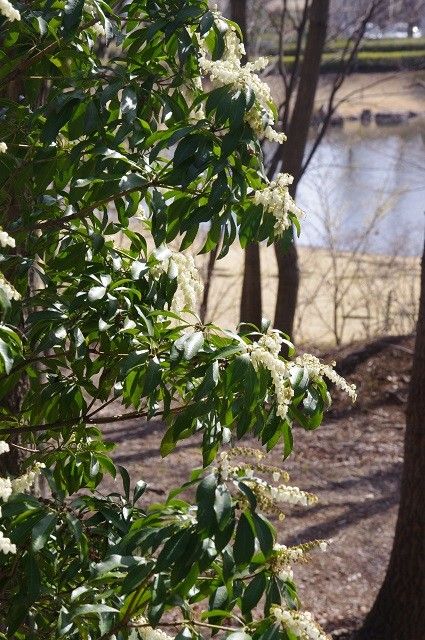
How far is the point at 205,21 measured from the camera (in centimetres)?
192

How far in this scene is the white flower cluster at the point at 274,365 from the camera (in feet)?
5.43

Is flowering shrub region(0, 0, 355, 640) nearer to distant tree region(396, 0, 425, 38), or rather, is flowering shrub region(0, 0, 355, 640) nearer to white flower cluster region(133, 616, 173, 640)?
white flower cluster region(133, 616, 173, 640)

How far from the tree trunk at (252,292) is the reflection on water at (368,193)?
1.31m

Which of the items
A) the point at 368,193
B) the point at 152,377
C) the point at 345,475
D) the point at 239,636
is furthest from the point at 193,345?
the point at 368,193

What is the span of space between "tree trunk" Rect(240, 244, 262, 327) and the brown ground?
2.75 feet

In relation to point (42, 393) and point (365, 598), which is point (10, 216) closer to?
point (42, 393)

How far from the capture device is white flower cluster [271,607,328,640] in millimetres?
1523

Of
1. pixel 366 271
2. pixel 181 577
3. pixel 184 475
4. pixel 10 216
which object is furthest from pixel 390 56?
pixel 181 577

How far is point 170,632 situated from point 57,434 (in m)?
2.24

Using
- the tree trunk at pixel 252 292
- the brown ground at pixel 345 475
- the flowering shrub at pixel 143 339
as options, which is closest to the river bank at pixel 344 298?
the tree trunk at pixel 252 292

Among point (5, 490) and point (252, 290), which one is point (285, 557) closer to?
point (5, 490)

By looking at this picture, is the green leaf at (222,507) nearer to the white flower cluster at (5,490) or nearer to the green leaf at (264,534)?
the green leaf at (264,534)

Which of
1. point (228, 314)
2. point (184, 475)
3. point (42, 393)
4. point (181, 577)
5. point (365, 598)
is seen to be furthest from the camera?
point (228, 314)

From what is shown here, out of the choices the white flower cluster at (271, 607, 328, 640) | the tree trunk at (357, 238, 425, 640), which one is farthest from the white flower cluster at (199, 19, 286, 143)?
the tree trunk at (357, 238, 425, 640)
